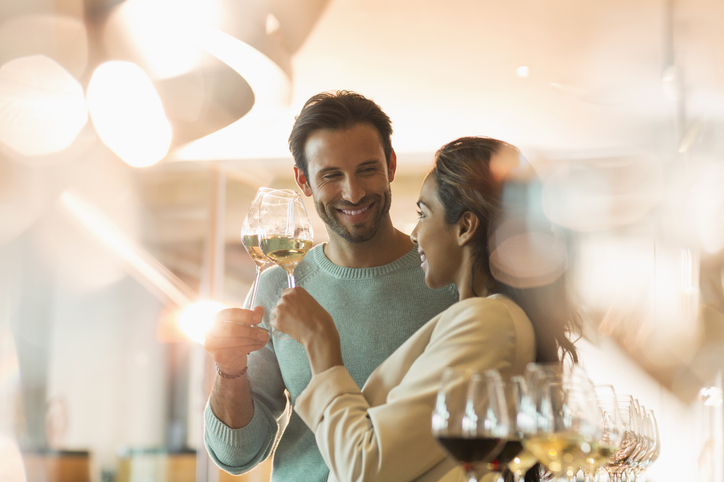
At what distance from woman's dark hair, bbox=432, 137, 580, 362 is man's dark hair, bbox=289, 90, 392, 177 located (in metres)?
0.42

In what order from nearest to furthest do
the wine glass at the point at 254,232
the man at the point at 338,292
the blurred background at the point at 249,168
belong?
1. the wine glass at the point at 254,232
2. the man at the point at 338,292
3. the blurred background at the point at 249,168

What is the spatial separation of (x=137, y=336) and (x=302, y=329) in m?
4.86

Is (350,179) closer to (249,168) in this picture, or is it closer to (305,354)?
(305,354)

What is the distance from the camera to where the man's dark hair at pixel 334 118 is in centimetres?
166

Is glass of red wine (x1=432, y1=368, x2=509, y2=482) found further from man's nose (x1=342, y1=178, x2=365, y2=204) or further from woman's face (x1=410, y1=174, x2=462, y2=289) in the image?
man's nose (x1=342, y1=178, x2=365, y2=204)

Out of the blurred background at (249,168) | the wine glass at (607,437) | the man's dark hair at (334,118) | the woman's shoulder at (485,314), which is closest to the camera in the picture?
the wine glass at (607,437)

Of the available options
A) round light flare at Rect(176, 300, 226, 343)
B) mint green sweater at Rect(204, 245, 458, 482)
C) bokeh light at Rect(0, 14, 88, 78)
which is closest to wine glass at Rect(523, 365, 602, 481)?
mint green sweater at Rect(204, 245, 458, 482)

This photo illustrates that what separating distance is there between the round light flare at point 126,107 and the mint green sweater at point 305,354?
3021mm

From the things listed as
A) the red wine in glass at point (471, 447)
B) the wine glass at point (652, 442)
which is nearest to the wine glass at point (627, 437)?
the wine glass at point (652, 442)

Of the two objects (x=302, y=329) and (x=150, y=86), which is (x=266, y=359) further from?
(x=150, y=86)

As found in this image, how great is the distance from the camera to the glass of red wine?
82cm

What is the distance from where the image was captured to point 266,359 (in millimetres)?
1707

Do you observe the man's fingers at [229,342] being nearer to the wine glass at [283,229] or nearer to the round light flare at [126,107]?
the wine glass at [283,229]

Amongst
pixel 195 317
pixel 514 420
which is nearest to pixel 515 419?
pixel 514 420
